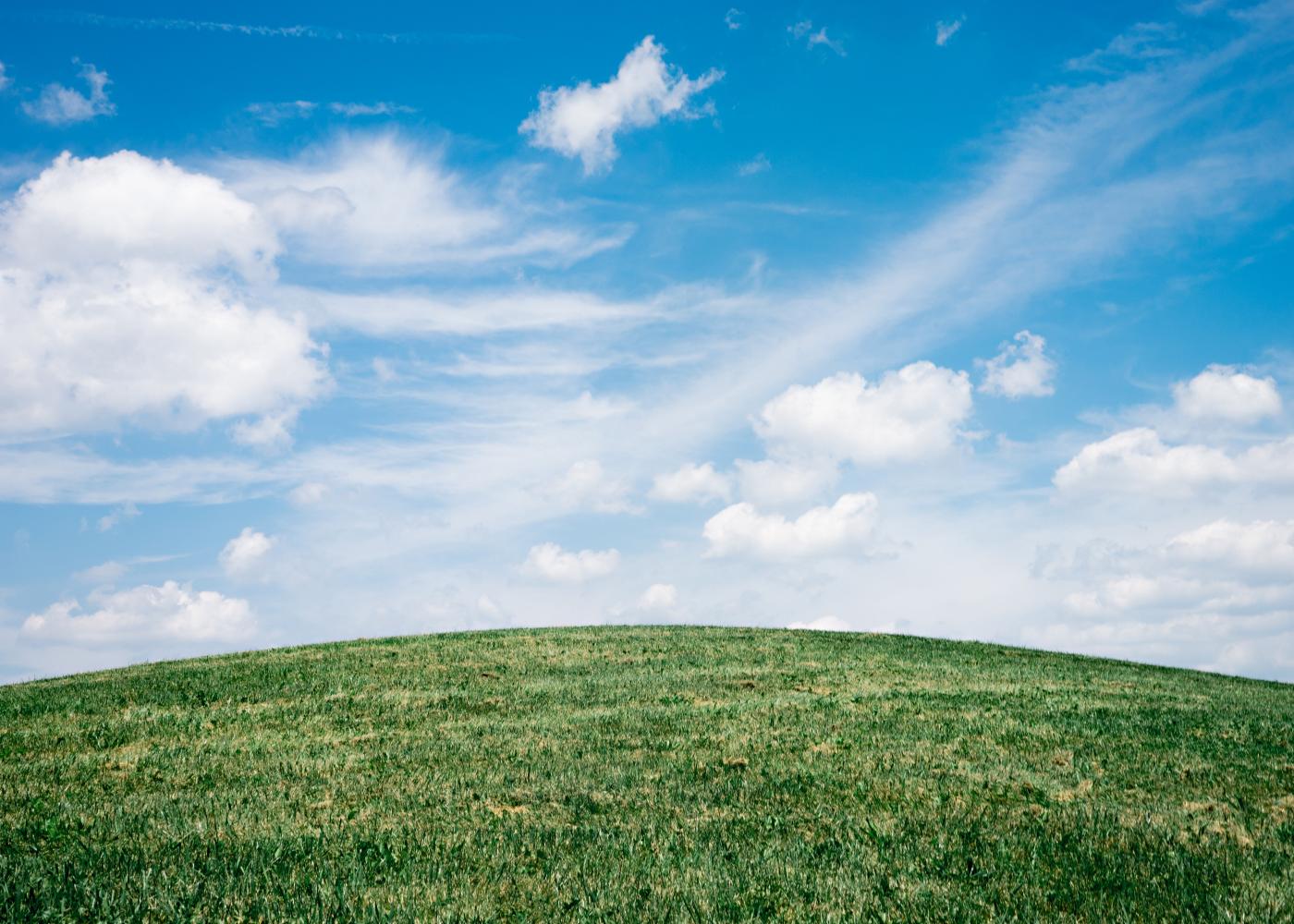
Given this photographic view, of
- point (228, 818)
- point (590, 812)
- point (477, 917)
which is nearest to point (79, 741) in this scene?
point (228, 818)

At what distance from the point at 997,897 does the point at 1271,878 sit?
3471 millimetres

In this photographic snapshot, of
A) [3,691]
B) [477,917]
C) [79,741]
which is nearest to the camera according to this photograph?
[477,917]

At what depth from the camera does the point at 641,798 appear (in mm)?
13727

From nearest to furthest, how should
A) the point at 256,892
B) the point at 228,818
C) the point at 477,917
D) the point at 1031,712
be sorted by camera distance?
Answer: the point at 477,917 → the point at 256,892 → the point at 228,818 → the point at 1031,712

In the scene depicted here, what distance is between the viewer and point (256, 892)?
9.28 m

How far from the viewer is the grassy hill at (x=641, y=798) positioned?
9383 millimetres

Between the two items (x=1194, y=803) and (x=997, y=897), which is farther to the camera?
(x=1194, y=803)

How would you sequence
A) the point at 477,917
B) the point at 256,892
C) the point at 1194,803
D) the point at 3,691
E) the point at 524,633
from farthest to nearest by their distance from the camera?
the point at 524,633 < the point at 3,691 < the point at 1194,803 < the point at 256,892 < the point at 477,917

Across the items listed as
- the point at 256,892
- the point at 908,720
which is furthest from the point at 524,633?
the point at 256,892

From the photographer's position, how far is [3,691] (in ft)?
95.2

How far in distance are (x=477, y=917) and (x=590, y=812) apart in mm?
4379

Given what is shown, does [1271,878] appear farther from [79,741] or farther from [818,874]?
[79,741]

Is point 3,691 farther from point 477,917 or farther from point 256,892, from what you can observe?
point 477,917

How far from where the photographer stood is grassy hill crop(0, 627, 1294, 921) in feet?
30.8
